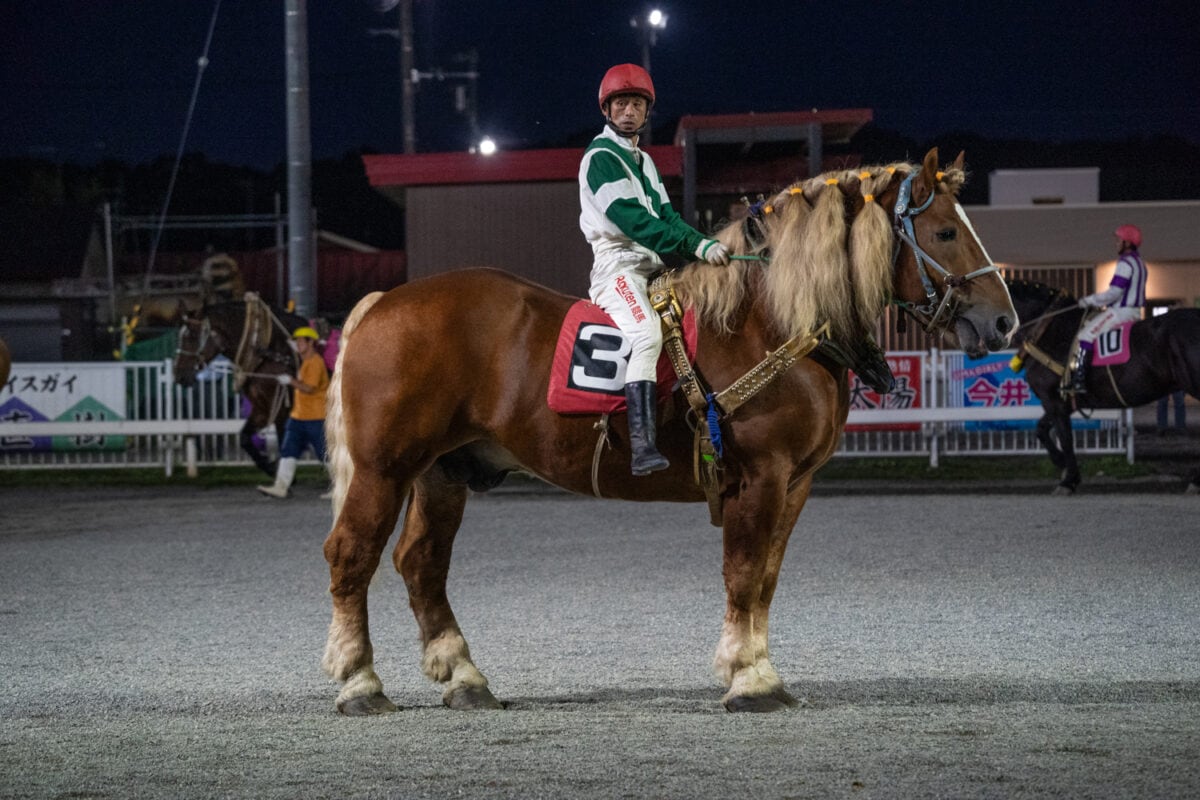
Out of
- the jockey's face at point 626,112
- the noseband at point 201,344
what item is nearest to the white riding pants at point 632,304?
the jockey's face at point 626,112

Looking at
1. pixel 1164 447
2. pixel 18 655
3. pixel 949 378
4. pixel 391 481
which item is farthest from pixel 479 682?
pixel 1164 447

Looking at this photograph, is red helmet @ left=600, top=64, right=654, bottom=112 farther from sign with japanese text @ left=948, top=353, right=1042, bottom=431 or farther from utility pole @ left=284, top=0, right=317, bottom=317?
sign with japanese text @ left=948, top=353, right=1042, bottom=431

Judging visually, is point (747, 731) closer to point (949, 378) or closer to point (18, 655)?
point (18, 655)

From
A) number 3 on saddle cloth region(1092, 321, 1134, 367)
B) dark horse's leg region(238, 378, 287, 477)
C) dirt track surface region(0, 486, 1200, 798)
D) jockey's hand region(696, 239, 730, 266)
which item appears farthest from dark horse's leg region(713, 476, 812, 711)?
dark horse's leg region(238, 378, 287, 477)

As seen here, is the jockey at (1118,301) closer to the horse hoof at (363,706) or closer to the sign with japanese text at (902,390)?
the sign with japanese text at (902,390)

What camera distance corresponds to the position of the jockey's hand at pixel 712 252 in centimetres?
548

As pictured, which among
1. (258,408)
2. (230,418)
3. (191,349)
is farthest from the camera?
(230,418)

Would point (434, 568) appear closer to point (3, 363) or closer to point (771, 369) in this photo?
point (771, 369)

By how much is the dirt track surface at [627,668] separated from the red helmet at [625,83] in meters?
2.66

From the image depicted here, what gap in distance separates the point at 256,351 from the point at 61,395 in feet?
14.4

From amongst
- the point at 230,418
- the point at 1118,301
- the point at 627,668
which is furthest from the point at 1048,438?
the point at 230,418

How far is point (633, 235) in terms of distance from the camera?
545 centimetres

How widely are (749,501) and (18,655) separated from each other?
4082 mm

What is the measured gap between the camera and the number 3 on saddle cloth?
14258mm
